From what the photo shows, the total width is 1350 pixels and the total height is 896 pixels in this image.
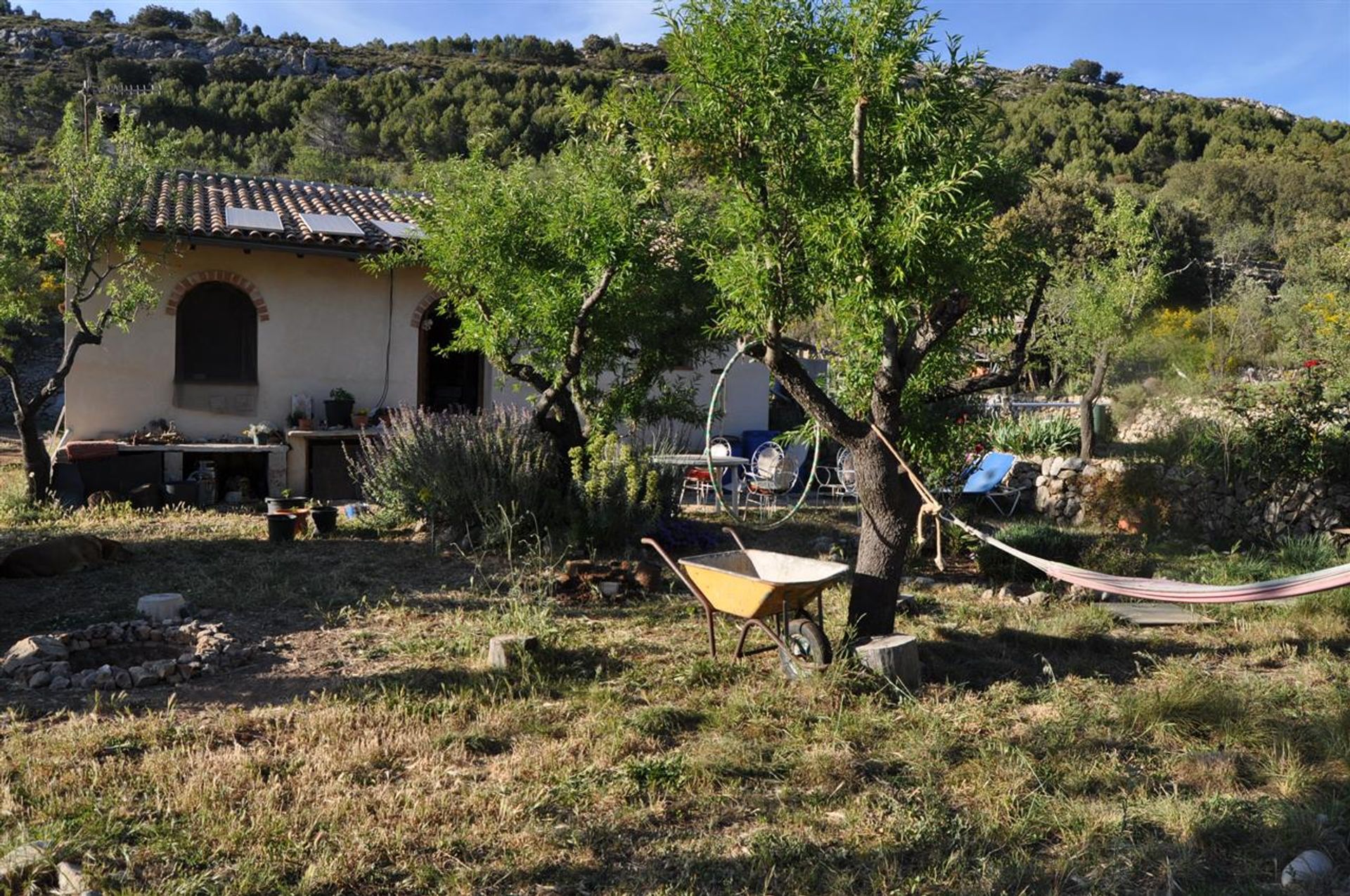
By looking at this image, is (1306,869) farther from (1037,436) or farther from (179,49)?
(179,49)

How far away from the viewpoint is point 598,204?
26.1 ft

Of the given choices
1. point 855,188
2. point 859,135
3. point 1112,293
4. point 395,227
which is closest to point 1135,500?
point 1112,293

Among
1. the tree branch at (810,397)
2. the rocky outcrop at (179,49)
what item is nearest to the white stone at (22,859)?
the tree branch at (810,397)

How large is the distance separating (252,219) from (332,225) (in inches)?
36.1

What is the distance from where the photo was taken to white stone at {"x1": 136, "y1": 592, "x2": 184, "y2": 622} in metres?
5.96

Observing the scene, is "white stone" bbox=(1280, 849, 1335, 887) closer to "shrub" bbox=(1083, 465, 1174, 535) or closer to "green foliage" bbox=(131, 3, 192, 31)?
"shrub" bbox=(1083, 465, 1174, 535)

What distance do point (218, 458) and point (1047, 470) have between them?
9.99m

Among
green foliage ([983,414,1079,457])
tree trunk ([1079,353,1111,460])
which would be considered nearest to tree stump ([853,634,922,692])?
tree trunk ([1079,353,1111,460])

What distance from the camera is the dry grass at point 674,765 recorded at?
3248mm

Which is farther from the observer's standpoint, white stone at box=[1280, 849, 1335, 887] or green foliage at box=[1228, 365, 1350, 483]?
green foliage at box=[1228, 365, 1350, 483]

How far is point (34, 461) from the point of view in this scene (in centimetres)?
1009

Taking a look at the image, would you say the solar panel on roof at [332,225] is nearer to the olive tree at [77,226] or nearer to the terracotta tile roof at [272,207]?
the terracotta tile roof at [272,207]

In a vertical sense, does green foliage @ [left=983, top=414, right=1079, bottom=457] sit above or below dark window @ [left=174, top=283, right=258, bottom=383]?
below

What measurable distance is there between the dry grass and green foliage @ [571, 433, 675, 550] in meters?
1.81
